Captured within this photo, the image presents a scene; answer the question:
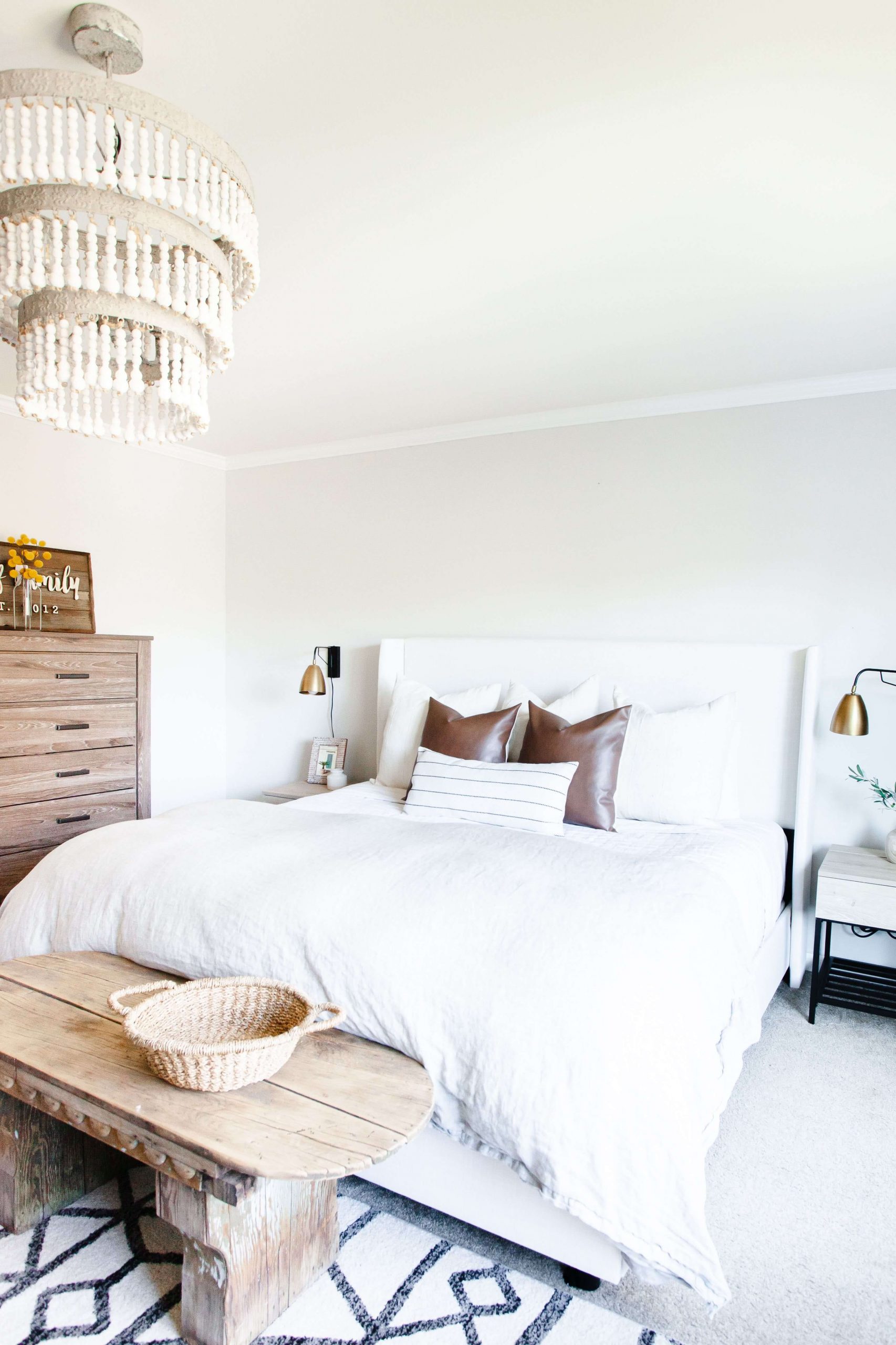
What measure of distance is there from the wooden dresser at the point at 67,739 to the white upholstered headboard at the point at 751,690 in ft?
5.73

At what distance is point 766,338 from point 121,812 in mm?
3286

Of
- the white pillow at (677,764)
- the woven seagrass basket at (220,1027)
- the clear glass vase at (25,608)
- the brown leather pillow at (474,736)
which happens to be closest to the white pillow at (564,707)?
the brown leather pillow at (474,736)

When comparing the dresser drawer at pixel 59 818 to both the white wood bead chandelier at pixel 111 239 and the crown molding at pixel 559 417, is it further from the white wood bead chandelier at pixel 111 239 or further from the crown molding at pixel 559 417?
the white wood bead chandelier at pixel 111 239

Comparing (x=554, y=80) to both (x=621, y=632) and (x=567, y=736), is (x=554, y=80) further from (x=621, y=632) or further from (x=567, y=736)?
(x=621, y=632)

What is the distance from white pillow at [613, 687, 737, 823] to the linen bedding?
0.42m

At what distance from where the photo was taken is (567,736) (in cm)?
311

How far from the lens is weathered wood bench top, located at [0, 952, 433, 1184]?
1.30 meters

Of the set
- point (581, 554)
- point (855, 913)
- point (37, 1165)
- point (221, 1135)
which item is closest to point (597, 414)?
point (581, 554)

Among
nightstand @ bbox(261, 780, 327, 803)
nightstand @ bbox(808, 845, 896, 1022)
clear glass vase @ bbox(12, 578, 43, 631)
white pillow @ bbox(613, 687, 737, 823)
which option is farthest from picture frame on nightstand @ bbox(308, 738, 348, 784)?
nightstand @ bbox(808, 845, 896, 1022)

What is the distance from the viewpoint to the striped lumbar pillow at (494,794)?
9.48 ft

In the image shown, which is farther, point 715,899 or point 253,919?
point 715,899

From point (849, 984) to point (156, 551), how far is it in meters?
3.83

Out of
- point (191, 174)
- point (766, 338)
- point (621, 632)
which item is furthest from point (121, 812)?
point (766, 338)

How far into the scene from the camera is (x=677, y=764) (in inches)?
120
